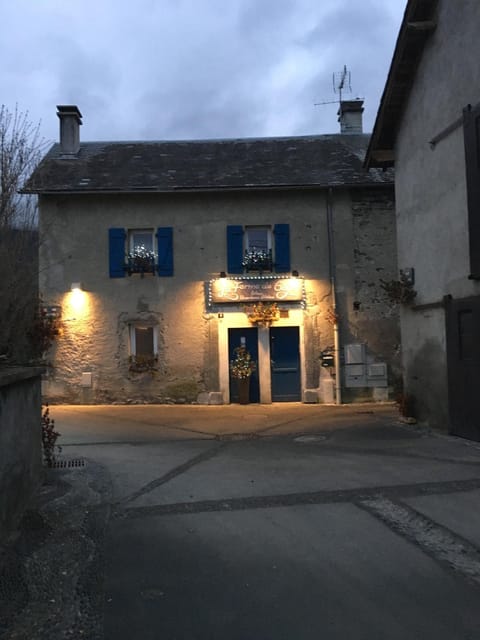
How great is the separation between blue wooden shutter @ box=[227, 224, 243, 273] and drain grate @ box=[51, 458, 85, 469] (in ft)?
25.3

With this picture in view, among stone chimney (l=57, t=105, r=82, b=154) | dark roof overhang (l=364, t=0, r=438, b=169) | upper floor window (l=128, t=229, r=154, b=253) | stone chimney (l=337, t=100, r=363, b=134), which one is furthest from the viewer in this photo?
stone chimney (l=337, t=100, r=363, b=134)

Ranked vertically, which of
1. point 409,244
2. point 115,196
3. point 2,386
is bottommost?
point 2,386

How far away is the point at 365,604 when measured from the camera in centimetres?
320

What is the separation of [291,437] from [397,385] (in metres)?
5.53

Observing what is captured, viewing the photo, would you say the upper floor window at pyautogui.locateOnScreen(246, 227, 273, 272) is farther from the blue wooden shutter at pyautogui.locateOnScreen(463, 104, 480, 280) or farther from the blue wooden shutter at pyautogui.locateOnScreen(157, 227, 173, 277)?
the blue wooden shutter at pyautogui.locateOnScreen(463, 104, 480, 280)

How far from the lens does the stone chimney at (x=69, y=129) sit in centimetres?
1572

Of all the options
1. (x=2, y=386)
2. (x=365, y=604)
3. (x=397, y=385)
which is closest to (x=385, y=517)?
(x=365, y=604)

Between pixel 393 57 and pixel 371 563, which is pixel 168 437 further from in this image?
pixel 393 57

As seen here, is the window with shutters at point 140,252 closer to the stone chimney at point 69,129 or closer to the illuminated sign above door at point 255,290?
the illuminated sign above door at point 255,290

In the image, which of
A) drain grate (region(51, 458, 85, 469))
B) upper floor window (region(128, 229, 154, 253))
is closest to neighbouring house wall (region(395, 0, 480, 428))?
drain grate (region(51, 458, 85, 469))

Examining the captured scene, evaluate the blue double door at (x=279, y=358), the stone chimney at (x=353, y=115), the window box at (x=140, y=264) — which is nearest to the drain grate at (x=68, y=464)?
the blue double door at (x=279, y=358)

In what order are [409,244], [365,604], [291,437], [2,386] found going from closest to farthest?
[365,604] → [2,386] → [291,437] → [409,244]

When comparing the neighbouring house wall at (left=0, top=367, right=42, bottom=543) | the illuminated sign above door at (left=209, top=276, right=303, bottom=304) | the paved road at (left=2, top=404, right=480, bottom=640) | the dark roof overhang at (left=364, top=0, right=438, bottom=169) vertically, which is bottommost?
the paved road at (left=2, top=404, right=480, bottom=640)

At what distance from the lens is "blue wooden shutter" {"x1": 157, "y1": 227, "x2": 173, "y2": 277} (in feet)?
46.4
